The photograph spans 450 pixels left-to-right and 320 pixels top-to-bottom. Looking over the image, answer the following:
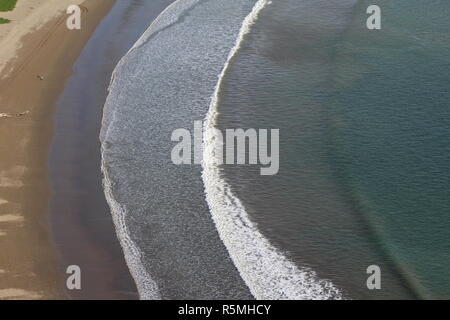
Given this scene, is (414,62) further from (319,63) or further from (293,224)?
(293,224)

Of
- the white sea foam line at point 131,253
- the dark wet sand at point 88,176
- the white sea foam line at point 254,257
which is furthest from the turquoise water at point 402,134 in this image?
the dark wet sand at point 88,176

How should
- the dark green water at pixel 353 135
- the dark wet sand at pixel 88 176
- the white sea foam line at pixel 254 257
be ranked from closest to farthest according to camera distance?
the white sea foam line at pixel 254 257, the dark wet sand at pixel 88 176, the dark green water at pixel 353 135

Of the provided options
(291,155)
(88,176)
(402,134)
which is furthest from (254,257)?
(402,134)

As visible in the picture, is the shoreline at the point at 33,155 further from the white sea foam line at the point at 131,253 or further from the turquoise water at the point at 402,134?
the turquoise water at the point at 402,134

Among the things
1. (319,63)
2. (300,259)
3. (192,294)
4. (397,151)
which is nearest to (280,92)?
(319,63)

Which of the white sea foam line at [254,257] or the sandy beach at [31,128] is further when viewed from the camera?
the sandy beach at [31,128]

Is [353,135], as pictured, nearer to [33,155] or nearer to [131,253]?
[131,253]

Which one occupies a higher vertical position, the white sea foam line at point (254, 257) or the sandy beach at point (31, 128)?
the sandy beach at point (31, 128)
